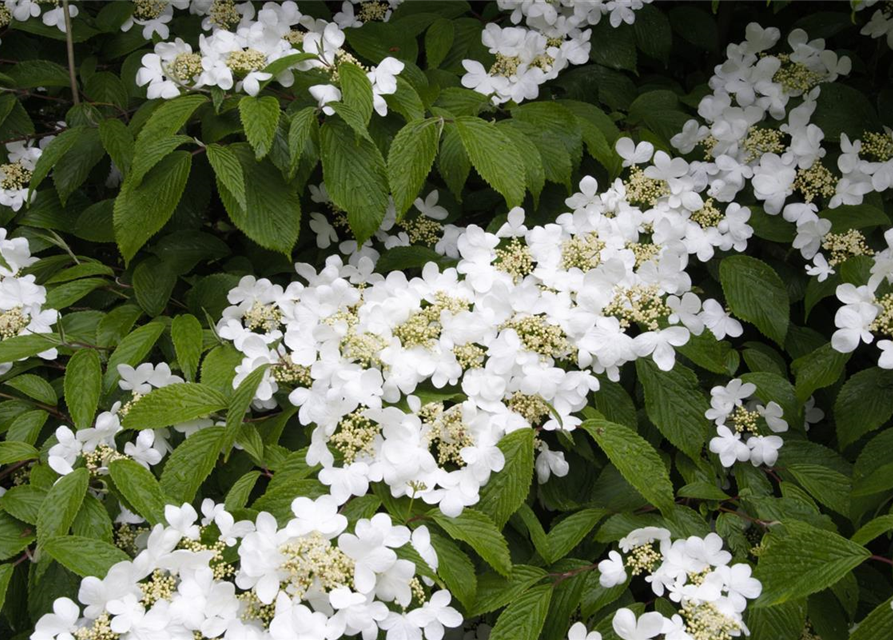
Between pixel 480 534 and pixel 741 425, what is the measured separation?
2.30 ft

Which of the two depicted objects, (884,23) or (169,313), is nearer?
(169,313)

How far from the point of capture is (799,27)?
2613 mm

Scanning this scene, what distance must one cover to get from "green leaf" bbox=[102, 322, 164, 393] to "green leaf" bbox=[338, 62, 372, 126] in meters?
0.67

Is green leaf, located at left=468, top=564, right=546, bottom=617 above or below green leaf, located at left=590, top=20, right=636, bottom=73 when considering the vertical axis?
below

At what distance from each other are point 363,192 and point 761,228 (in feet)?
3.27

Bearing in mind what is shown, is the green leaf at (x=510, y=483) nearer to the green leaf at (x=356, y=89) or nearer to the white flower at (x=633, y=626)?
the white flower at (x=633, y=626)

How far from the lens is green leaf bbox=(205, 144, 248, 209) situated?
1.89 meters

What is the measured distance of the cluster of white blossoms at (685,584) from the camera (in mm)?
1537

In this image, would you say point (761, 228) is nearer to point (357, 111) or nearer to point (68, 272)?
point (357, 111)

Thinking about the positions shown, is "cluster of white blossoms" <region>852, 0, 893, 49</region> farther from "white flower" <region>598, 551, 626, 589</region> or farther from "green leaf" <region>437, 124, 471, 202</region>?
"white flower" <region>598, 551, 626, 589</region>

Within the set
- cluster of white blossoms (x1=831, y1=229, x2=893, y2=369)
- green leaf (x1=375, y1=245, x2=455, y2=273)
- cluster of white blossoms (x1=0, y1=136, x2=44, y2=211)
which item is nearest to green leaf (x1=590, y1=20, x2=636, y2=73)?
green leaf (x1=375, y1=245, x2=455, y2=273)

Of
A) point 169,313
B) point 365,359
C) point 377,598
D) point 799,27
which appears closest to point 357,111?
point 365,359

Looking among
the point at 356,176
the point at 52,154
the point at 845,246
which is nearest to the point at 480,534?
the point at 356,176

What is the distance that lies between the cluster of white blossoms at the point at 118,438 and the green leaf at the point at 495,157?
82cm
